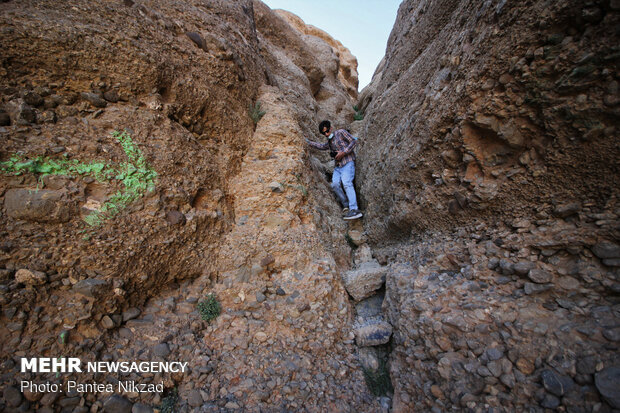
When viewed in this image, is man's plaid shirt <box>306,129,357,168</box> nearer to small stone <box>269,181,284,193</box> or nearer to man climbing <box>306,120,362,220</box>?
man climbing <box>306,120,362,220</box>

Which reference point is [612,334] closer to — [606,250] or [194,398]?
[606,250]

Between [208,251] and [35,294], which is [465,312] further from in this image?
[35,294]

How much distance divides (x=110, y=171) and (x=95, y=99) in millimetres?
872

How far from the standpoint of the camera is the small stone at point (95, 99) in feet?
8.35

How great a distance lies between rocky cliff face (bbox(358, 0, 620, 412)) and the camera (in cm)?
159

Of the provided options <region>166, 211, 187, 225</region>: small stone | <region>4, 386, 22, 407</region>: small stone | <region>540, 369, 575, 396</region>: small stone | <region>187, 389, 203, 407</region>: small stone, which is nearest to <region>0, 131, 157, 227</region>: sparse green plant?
<region>166, 211, 187, 225</region>: small stone

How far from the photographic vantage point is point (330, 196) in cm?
507

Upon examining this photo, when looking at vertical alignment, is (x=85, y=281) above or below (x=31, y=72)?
below

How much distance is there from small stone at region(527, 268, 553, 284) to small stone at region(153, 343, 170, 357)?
3181 millimetres

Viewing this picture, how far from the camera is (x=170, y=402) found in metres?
1.96

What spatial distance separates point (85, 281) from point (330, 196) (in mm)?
3945

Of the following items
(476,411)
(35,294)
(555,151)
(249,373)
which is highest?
(555,151)

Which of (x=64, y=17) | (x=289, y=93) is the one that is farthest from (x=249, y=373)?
(x=289, y=93)

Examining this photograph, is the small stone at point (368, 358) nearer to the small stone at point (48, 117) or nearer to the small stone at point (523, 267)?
the small stone at point (523, 267)
